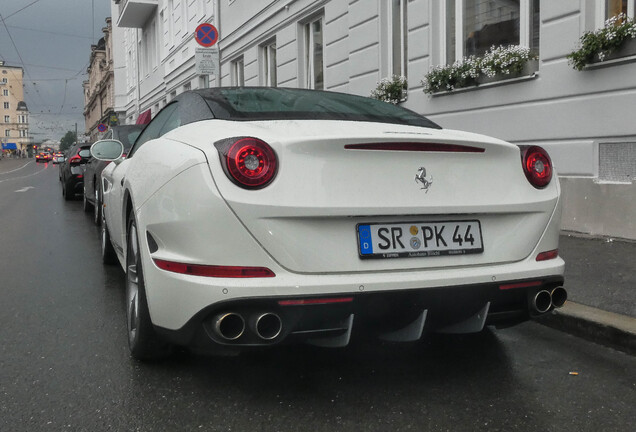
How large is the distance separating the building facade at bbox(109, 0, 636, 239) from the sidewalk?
629mm

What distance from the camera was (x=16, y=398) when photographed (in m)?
2.85

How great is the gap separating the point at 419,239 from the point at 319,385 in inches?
32.9

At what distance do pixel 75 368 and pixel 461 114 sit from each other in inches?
258

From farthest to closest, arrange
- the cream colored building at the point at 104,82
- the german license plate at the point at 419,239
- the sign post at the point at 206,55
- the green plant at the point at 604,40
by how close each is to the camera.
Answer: the cream colored building at the point at 104,82, the sign post at the point at 206,55, the green plant at the point at 604,40, the german license plate at the point at 419,239

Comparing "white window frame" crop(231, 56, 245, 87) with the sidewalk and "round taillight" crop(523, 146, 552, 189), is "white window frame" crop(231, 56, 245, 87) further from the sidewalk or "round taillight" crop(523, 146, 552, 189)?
"round taillight" crop(523, 146, 552, 189)

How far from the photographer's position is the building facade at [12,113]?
137 meters

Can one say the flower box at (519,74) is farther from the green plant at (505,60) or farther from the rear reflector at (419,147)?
the rear reflector at (419,147)

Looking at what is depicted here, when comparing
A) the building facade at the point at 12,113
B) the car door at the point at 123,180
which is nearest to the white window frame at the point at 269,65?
the car door at the point at 123,180

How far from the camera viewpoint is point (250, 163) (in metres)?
2.55

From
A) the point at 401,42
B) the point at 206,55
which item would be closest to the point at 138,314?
the point at 401,42

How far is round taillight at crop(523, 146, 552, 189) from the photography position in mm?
3008

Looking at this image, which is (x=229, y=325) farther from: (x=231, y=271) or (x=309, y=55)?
(x=309, y=55)

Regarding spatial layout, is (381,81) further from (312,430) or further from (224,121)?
(312,430)

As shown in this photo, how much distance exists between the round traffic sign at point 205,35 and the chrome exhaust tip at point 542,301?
31.8 feet
